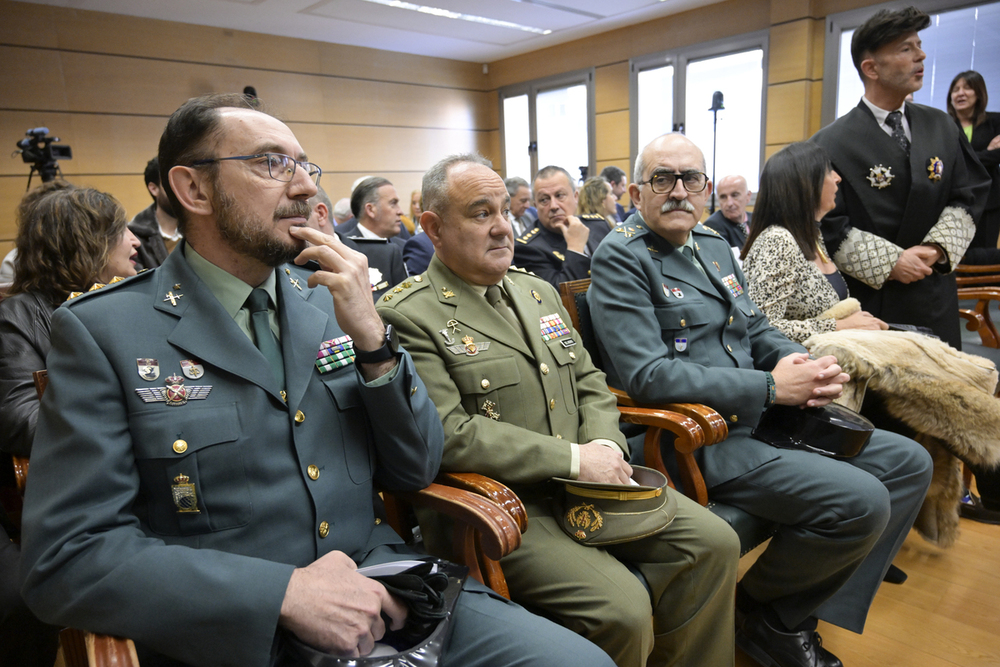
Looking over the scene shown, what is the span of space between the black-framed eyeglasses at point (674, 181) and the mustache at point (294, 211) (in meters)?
1.08

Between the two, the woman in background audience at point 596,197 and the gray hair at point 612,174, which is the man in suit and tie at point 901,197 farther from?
the gray hair at point 612,174

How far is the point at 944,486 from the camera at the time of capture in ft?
6.79

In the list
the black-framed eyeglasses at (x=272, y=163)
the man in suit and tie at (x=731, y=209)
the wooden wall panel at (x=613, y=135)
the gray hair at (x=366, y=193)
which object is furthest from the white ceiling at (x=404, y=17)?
the black-framed eyeglasses at (x=272, y=163)

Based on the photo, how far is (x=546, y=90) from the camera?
891 cm

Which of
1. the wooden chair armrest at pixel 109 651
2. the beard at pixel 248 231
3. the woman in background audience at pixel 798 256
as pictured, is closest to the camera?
the wooden chair armrest at pixel 109 651

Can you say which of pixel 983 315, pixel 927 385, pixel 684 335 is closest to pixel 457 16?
pixel 983 315

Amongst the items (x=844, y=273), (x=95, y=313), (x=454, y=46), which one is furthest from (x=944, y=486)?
(x=454, y=46)

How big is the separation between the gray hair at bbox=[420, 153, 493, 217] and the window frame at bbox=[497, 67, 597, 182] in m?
6.96

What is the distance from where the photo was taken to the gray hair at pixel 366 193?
4.18 meters

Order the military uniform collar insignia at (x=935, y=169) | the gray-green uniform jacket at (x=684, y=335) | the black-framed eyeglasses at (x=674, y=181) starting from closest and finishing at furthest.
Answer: the gray-green uniform jacket at (x=684, y=335), the black-framed eyeglasses at (x=674, y=181), the military uniform collar insignia at (x=935, y=169)

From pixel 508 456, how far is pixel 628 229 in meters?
0.88

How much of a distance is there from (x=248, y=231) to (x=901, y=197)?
2.40 meters

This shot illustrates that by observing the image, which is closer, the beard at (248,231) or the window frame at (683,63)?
the beard at (248,231)

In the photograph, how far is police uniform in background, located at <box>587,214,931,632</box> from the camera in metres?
1.57
